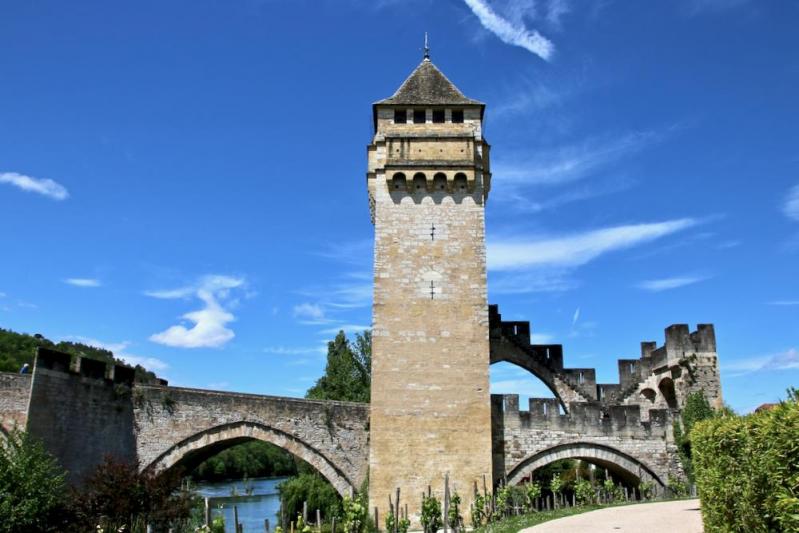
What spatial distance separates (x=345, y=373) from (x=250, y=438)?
15190 millimetres

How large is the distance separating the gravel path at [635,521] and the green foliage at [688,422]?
12.7ft

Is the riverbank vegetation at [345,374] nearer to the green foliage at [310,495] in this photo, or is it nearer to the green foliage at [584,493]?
the green foliage at [310,495]

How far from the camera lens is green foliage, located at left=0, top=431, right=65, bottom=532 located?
40.1 feet

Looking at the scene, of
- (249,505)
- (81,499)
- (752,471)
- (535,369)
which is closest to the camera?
(752,471)

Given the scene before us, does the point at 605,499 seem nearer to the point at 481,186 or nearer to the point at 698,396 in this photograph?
the point at 698,396

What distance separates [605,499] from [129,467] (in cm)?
1342

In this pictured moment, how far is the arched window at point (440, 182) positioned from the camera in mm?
19219

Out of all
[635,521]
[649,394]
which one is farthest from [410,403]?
[649,394]

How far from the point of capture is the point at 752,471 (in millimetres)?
7551

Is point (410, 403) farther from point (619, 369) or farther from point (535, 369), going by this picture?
point (619, 369)

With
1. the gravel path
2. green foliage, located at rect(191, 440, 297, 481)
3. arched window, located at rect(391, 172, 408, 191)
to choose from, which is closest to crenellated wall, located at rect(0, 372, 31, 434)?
arched window, located at rect(391, 172, 408, 191)

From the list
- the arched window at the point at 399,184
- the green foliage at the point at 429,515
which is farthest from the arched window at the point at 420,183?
the green foliage at the point at 429,515

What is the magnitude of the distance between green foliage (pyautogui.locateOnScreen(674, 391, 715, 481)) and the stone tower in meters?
6.49

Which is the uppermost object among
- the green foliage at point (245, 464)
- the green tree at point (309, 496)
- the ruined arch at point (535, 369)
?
the ruined arch at point (535, 369)
